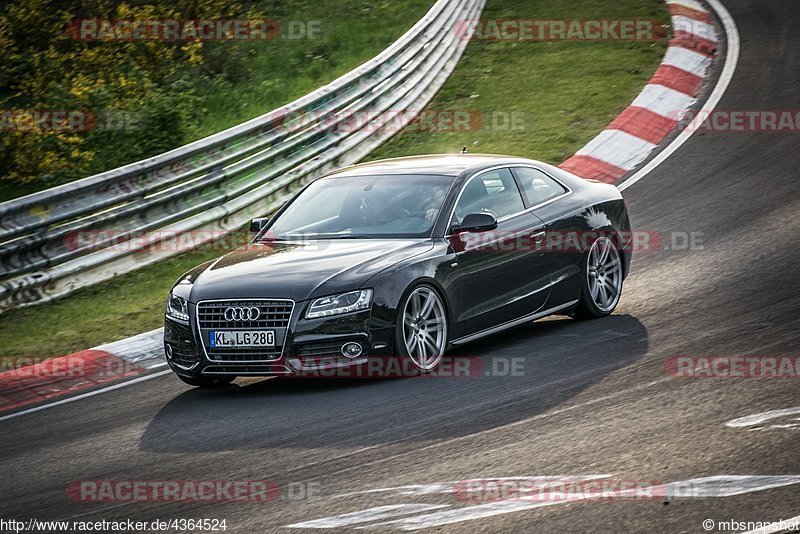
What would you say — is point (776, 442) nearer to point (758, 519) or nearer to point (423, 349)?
point (758, 519)

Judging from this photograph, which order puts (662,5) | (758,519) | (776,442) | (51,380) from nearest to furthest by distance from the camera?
1. (758,519)
2. (776,442)
3. (51,380)
4. (662,5)

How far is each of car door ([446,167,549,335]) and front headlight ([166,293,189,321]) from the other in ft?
6.16

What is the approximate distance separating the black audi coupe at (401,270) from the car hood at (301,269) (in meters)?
0.01

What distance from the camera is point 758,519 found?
201 inches

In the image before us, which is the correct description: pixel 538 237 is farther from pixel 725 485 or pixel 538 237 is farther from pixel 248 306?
pixel 725 485

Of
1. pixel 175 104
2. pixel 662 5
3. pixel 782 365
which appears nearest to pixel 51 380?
pixel 782 365

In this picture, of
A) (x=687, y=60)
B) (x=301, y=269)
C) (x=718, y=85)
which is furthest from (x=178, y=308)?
(x=687, y=60)

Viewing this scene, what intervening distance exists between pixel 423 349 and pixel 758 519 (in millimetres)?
3600

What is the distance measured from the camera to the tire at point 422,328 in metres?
8.20

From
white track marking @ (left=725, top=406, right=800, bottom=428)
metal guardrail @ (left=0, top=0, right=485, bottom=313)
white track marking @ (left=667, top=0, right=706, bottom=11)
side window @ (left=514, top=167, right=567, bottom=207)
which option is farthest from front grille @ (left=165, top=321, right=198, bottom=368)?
white track marking @ (left=667, top=0, right=706, bottom=11)

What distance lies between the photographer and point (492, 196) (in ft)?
31.1

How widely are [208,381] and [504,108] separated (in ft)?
32.8

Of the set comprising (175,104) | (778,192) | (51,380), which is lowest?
(51,380)

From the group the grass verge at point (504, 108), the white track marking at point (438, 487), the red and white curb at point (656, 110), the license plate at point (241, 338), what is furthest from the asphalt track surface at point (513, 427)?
the red and white curb at point (656, 110)
